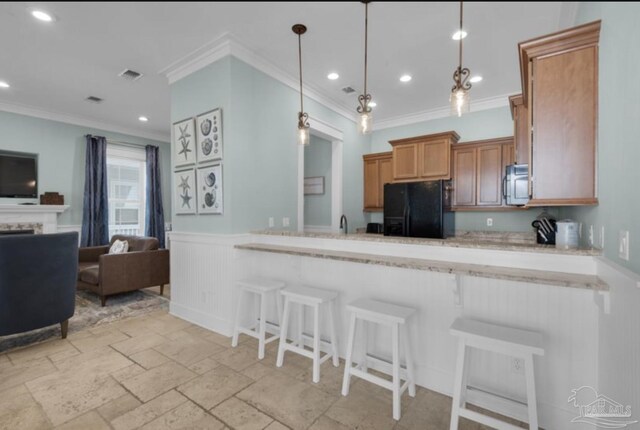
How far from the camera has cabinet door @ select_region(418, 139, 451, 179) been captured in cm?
418

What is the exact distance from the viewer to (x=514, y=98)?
2.54 m

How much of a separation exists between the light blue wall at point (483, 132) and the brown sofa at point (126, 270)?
4386mm

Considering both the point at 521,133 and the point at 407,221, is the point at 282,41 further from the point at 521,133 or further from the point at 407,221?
the point at 407,221

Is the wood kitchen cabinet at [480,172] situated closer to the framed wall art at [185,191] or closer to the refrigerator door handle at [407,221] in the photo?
the refrigerator door handle at [407,221]

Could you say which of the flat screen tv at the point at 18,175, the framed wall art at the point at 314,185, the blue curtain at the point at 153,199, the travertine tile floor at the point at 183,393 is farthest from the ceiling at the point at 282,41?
the travertine tile floor at the point at 183,393

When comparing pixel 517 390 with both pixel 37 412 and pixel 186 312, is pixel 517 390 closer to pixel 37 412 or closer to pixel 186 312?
pixel 37 412

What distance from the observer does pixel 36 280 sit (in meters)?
2.61

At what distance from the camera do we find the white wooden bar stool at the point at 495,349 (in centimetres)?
143

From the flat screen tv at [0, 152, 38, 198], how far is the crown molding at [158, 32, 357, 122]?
3105mm

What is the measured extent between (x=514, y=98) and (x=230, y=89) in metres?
2.57

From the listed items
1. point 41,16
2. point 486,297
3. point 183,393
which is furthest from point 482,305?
point 41,16

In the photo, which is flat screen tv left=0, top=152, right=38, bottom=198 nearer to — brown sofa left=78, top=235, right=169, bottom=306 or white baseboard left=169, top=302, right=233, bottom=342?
brown sofa left=78, top=235, right=169, bottom=306

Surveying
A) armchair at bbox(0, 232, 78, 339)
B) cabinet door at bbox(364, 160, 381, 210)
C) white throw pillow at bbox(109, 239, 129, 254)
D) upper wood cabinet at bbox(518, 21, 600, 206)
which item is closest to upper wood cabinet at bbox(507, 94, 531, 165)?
upper wood cabinet at bbox(518, 21, 600, 206)

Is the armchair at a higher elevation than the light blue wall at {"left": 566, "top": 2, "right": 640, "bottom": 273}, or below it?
below
